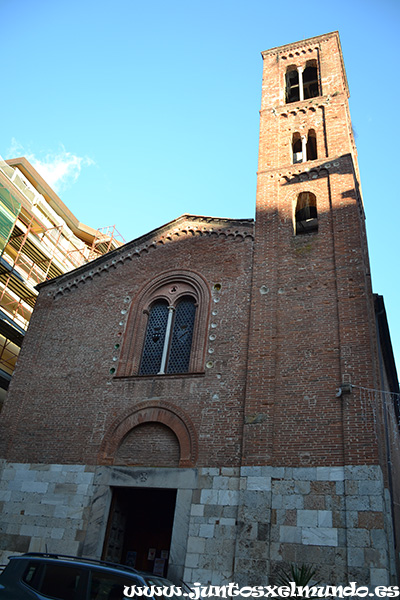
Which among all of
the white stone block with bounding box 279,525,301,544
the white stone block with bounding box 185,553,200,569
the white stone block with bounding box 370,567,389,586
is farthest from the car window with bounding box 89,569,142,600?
the white stone block with bounding box 370,567,389,586

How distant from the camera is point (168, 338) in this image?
1382 centimetres

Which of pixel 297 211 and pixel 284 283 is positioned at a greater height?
pixel 297 211

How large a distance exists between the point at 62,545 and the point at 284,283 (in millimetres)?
8303

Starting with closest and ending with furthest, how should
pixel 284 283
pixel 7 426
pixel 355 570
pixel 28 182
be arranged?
pixel 355 570
pixel 284 283
pixel 7 426
pixel 28 182

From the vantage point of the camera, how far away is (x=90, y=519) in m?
11.6

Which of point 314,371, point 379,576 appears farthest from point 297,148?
point 379,576

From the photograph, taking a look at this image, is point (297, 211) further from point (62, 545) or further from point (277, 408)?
point (62, 545)

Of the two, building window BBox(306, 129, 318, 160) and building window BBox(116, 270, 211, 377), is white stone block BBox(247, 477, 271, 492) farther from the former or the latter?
building window BBox(306, 129, 318, 160)

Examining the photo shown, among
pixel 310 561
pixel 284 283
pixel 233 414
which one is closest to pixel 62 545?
pixel 233 414

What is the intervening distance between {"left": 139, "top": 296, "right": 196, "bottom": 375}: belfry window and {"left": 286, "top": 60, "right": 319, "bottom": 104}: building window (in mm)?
9175

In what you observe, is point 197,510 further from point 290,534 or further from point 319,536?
point 319,536

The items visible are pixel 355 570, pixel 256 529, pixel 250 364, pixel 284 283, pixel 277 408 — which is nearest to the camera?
pixel 355 570

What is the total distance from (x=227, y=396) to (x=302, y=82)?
12.3 meters

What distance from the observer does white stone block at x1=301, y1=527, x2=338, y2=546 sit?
923 centimetres
